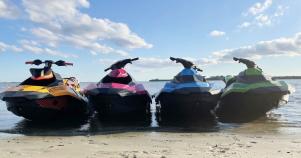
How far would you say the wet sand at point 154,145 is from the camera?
7.62 metres

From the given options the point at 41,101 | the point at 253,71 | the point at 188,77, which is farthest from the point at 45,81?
the point at 253,71

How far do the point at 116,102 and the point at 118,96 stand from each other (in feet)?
0.80

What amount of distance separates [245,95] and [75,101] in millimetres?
6008

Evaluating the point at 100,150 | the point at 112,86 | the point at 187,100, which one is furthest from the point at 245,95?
the point at 100,150

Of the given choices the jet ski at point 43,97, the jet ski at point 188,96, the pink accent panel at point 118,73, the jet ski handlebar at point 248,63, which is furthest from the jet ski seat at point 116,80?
the jet ski handlebar at point 248,63

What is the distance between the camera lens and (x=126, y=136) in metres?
10.5

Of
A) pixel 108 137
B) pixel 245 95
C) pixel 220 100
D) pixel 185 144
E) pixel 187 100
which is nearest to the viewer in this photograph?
pixel 185 144

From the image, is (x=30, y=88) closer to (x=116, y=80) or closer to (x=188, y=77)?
(x=116, y=80)

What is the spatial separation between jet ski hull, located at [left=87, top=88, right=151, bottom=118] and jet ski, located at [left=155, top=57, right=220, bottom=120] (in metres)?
0.93

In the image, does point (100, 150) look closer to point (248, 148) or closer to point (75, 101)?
point (248, 148)

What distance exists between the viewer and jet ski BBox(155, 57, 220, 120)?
44.7 feet

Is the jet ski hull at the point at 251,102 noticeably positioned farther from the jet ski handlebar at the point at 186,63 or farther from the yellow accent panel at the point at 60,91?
the yellow accent panel at the point at 60,91

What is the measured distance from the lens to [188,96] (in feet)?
44.6

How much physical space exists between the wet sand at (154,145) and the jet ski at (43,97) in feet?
7.10
